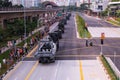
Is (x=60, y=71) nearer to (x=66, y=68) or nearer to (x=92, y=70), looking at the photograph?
(x=66, y=68)

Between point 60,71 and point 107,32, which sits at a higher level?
point 107,32

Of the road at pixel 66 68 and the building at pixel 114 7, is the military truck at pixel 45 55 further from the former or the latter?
the building at pixel 114 7

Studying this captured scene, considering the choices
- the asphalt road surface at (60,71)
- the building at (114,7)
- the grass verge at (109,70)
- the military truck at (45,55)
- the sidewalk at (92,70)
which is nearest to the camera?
the grass verge at (109,70)

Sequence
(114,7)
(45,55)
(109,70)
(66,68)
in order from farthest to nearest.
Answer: (114,7)
(45,55)
(66,68)
(109,70)

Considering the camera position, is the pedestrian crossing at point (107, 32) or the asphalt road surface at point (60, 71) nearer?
the asphalt road surface at point (60, 71)

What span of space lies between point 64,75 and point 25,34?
3183 centimetres

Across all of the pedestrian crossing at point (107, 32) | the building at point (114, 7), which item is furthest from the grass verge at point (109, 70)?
the building at point (114, 7)

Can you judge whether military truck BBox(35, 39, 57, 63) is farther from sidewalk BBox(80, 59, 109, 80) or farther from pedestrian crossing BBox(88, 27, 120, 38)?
pedestrian crossing BBox(88, 27, 120, 38)

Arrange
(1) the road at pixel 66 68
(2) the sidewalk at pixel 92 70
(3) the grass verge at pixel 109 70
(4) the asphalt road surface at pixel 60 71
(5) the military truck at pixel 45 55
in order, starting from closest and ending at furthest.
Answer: (3) the grass verge at pixel 109 70 → (2) the sidewalk at pixel 92 70 → (4) the asphalt road surface at pixel 60 71 → (1) the road at pixel 66 68 → (5) the military truck at pixel 45 55

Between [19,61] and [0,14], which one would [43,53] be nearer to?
[19,61]

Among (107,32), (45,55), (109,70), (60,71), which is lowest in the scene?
(60,71)

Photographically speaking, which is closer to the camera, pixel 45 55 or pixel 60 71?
pixel 60 71

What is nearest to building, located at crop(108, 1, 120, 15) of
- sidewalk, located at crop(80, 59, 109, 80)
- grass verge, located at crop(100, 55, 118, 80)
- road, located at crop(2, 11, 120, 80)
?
road, located at crop(2, 11, 120, 80)

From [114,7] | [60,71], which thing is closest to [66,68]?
[60,71]
